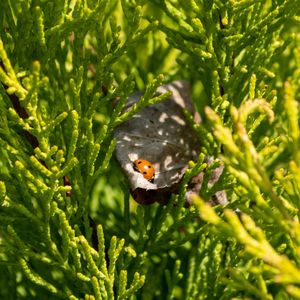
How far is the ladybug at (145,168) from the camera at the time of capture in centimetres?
271

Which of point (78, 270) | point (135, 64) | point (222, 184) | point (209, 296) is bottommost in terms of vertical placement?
point (209, 296)

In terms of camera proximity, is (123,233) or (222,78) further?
(123,233)

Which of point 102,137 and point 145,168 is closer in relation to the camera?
point 102,137

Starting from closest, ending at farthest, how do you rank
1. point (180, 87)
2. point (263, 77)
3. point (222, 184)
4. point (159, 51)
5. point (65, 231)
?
point (65, 231)
point (222, 184)
point (263, 77)
point (180, 87)
point (159, 51)

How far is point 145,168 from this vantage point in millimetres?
2709

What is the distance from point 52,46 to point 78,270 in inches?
40.2

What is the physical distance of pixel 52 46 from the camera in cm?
255

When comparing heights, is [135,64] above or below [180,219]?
above

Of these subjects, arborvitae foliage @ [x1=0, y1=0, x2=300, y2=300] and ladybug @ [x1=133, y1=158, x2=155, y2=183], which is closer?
arborvitae foliage @ [x1=0, y1=0, x2=300, y2=300]

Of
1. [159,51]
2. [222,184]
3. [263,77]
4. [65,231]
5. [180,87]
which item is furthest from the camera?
[159,51]

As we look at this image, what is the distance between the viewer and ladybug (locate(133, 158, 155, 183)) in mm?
2709

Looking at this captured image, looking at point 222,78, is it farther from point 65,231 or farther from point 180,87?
point 65,231

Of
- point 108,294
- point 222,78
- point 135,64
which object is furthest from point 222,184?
point 135,64

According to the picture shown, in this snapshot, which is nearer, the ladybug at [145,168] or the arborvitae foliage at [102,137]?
the arborvitae foliage at [102,137]
